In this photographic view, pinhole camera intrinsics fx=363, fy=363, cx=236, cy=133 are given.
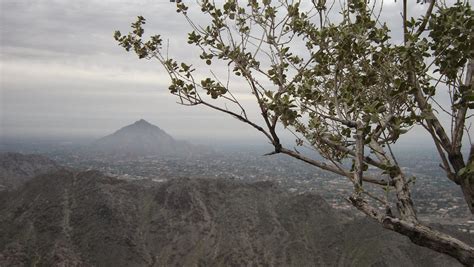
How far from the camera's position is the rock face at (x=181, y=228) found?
88.0m

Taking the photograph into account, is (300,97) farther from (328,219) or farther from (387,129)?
(328,219)

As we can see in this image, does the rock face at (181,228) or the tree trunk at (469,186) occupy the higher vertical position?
the tree trunk at (469,186)

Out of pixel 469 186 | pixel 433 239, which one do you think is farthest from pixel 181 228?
pixel 433 239

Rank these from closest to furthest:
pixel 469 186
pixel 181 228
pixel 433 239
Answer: pixel 433 239, pixel 469 186, pixel 181 228

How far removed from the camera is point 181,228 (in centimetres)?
10844

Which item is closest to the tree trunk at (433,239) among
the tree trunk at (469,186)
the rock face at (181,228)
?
the tree trunk at (469,186)

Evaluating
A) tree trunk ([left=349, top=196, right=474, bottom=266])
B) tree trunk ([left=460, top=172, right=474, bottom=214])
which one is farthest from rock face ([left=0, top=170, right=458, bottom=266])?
tree trunk ([left=349, top=196, right=474, bottom=266])

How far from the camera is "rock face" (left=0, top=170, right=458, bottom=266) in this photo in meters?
88.0

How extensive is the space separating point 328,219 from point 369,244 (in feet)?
59.9

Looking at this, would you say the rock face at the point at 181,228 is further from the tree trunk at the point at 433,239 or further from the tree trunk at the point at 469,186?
the tree trunk at the point at 433,239

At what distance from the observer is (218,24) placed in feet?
23.1

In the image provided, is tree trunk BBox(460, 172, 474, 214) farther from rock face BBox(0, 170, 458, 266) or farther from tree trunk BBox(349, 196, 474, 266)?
rock face BBox(0, 170, 458, 266)

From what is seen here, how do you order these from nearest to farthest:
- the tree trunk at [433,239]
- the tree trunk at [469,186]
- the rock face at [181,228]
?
the tree trunk at [433,239]
the tree trunk at [469,186]
the rock face at [181,228]

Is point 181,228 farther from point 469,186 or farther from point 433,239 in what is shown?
point 433,239
